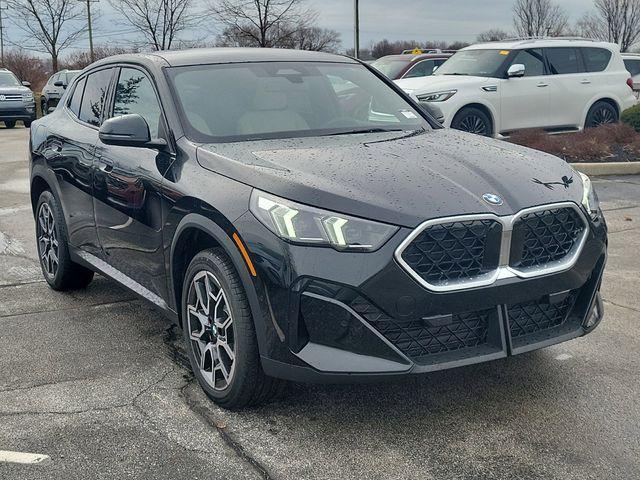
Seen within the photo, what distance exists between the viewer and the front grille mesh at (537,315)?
335cm

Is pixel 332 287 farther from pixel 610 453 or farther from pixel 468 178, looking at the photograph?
pixel 610 453

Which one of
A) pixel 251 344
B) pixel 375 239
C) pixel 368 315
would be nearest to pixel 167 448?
pixel 251 344

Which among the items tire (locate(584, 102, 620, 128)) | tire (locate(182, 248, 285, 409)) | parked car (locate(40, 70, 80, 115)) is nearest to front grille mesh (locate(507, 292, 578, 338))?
tire (locate(182, 248, 285, 409))

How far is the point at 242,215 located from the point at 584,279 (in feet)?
5.17

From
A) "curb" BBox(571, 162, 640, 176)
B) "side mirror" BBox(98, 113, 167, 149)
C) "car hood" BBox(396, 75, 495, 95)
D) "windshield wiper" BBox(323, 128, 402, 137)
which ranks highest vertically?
"side mirror" BBox(98, 113, 167, 149)

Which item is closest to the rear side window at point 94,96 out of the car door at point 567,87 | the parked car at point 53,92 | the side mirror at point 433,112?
the side mirror at point 433,112

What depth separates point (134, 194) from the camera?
4195mm

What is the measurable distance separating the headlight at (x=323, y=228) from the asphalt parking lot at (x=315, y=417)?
87 centimetres

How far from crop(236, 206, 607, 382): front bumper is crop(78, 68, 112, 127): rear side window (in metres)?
2.27

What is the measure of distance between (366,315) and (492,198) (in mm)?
744

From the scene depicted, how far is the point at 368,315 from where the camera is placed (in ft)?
10.1

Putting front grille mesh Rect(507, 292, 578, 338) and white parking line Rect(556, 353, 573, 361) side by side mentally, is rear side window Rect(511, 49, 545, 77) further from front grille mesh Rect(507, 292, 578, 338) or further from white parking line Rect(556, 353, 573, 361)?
front grille mesh Rect(507, 292, 578, 338)

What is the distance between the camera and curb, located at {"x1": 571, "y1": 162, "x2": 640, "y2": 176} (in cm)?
1072

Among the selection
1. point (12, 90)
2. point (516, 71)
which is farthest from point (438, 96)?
point (12, 90)
